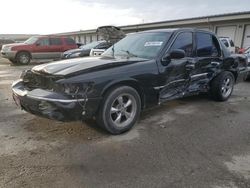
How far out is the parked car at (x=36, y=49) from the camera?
15.0 m

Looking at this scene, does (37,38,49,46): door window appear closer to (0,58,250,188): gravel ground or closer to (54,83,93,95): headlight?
(0,58,250,188): gravel ground

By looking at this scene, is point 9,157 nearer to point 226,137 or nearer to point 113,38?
point 226,137

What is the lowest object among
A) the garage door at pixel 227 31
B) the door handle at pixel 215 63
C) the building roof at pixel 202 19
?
the door handle at pixel 215 63

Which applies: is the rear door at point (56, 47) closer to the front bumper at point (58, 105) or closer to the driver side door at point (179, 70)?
the driver side door at point (179, 70)

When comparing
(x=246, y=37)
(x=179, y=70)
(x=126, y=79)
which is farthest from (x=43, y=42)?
(x=246, y=37)

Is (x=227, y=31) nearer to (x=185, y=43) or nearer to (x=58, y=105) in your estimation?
(x=185, y=43)

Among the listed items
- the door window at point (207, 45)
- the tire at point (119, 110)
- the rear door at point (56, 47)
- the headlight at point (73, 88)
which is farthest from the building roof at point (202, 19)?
the headlight at point (73, 88)

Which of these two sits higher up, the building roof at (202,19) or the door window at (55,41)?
the building roof at (202,19)

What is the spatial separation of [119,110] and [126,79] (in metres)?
0.52

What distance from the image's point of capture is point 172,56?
440cm

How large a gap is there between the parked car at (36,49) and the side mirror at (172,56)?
1280 centimetres

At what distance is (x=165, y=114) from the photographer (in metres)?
5.04

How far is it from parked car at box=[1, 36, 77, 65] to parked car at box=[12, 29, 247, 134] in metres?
11.7

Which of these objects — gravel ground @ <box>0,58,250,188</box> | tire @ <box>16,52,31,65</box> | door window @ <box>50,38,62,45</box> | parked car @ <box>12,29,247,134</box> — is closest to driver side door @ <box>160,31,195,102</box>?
parked car @ <box>12,29,247,134</box>
